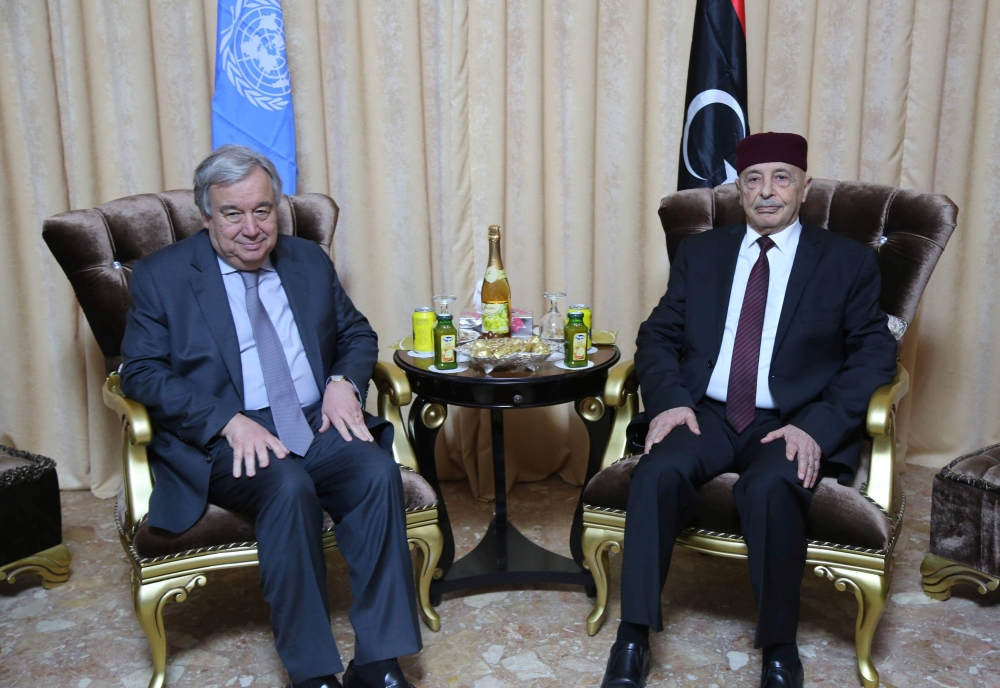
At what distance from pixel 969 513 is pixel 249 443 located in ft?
6.43

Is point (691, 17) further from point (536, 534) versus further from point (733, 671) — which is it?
point (733, 671)

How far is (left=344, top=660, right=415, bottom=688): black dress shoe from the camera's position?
6.98 ft

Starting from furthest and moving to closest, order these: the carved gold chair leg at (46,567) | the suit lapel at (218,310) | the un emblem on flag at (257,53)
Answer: the un emblem on flag at (257,53) < the carved gold chair leg at (46,567) < the suit lapel at (218,310)

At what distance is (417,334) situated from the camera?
2.64 metres

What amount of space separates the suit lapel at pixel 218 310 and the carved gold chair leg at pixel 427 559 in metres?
0.59

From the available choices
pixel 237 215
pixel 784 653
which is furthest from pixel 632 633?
pixel 237 215

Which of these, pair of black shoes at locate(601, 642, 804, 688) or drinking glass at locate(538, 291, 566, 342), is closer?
pair of black shoes at locate(601, 642, 804, 688)

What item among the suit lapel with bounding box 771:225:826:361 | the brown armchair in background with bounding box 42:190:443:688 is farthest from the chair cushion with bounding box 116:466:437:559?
the suit lapel with bounding box 771:225:826:361

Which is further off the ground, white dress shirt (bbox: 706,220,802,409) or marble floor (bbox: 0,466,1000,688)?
white dress shirt (bbox: 706,220,802,409)

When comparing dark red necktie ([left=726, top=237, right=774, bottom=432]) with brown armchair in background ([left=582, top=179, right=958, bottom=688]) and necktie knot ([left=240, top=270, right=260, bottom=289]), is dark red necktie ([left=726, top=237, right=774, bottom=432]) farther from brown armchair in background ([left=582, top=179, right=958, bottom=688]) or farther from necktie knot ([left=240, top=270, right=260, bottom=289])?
necktie knot ([left=240, top=270, right=260, bottom=289])

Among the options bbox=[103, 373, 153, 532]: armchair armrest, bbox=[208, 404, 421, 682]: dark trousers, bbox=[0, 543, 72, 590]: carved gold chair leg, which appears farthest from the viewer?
bbox=[0, 543, 72, 590]: carved gold chair leg

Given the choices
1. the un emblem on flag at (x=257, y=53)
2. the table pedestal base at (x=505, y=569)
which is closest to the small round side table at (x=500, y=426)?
the table pedestal base at (x=505, y=569)

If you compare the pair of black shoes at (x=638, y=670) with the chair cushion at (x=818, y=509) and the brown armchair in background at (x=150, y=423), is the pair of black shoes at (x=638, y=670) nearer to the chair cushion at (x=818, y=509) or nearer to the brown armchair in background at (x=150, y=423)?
the chair cushion at (x=818, y=509)

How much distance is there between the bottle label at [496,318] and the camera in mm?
2660
